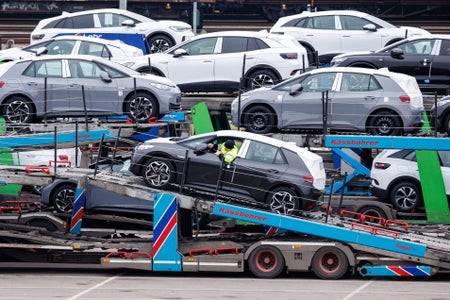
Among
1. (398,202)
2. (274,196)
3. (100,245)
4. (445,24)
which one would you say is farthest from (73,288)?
(445,24)

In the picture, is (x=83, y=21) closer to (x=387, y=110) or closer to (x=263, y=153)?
(x=387, y=110)

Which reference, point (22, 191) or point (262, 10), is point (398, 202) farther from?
point (262, 10)

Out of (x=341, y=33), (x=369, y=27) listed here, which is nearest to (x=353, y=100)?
(x=369, y=27)

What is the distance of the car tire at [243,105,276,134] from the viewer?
24781 millimetres

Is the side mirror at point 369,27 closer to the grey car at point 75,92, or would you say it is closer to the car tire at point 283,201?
the grey car at point 75,92

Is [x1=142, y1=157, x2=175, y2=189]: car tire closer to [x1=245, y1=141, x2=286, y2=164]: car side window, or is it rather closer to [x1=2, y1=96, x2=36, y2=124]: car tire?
[x1=245, y1=141, x2=286, y2=164]: car side window

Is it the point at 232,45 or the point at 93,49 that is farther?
the point at 93,49

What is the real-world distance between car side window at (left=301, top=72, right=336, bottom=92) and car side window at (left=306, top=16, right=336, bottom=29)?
6997mm

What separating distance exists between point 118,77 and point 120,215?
280 centimetres

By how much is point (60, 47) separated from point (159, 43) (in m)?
3.81

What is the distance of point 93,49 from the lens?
97.7 feet

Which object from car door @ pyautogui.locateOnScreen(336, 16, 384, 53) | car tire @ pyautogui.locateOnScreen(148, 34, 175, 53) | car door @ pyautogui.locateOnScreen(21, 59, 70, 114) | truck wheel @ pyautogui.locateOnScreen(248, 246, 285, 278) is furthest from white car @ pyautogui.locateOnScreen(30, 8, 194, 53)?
truck wheel @ pyautogui.locateOnScreen(248, 246, 285, 278)

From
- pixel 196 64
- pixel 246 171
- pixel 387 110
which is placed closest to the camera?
pixel 246 171

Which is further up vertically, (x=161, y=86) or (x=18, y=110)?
(x=161, y=86)
